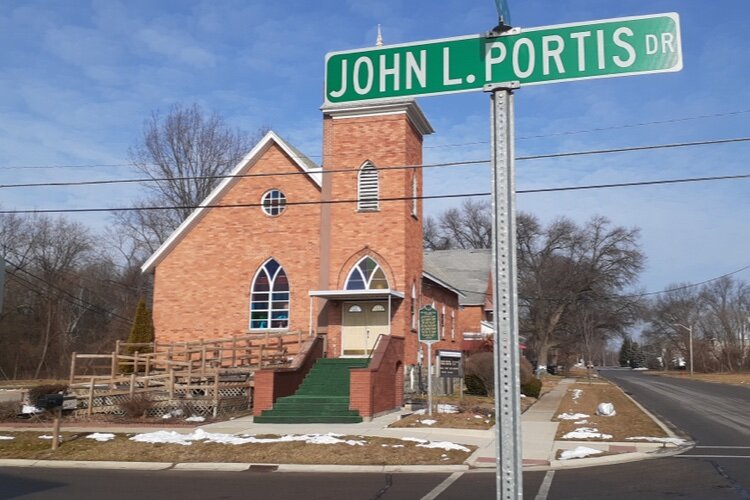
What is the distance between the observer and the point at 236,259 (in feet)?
87.8

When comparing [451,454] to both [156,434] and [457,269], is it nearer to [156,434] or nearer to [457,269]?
[156,434]

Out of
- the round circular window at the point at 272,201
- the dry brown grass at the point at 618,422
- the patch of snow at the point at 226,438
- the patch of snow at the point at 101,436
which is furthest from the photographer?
the round circular window at the point at 272,201

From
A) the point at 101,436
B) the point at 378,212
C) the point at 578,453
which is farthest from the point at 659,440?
the point at 101,436

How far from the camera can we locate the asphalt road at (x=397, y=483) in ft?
33.1

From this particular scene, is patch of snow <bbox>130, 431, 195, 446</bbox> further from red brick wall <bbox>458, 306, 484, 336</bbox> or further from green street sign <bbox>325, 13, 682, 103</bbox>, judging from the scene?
red brick wall <bbox>458, 306, 484, 336</bbox>

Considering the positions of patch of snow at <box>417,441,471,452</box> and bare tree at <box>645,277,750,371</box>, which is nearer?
patch of snow at <box>417,441,471,452</box>

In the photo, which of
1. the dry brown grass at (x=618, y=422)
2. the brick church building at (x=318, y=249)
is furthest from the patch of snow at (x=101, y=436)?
the dry brown grass at (x=618, y=422)

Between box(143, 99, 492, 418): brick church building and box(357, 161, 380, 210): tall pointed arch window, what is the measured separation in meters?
0.05

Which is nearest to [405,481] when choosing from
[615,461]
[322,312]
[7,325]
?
[615,461]

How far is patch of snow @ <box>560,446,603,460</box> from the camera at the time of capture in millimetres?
13516

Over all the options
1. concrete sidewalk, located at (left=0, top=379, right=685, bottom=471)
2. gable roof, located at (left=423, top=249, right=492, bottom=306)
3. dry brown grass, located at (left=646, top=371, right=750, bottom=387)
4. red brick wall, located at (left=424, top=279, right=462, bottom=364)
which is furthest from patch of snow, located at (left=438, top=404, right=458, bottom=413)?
dry brown grass, located at (left=646, top=371, right=750, bottom=387)

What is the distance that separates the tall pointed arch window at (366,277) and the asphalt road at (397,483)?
1182cm

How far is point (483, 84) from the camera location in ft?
13.2

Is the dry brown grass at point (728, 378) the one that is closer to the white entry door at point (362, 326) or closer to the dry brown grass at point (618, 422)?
the dry brown grass at point (618, 422)
